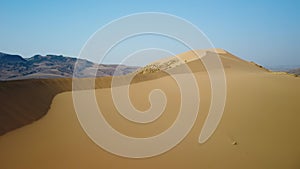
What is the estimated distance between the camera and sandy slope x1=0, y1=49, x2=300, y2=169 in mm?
5898

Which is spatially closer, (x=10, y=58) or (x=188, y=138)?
(x=188, y=138)

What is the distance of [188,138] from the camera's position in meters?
7.76

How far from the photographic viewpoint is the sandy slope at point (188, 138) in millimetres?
5898

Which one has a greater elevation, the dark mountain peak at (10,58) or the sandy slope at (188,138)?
the dark mountain peak at (10,58)

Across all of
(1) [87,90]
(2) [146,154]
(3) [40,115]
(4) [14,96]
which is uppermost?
(1) [87,90]

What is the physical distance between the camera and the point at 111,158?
6109 mm

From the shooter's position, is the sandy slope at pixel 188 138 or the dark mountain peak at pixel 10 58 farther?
the dark mountain peak at pixel 10 58

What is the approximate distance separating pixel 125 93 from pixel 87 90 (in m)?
1.98

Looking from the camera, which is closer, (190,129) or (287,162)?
(287,162)

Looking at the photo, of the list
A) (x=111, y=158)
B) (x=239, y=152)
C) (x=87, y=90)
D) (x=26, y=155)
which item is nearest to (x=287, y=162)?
(x=239, y=152)

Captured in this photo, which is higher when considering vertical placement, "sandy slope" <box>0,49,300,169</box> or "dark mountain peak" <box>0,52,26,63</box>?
"dark mountain peak" <box>0,52,26,63</box>

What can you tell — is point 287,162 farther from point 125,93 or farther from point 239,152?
point 125,93

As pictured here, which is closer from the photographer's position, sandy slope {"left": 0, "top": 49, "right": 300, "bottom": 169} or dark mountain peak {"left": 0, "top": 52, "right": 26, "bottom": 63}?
sandy slope {"left": 0, "top": 49, "right": 300, "bottom": 169}

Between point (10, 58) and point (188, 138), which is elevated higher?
point (10, 58)
